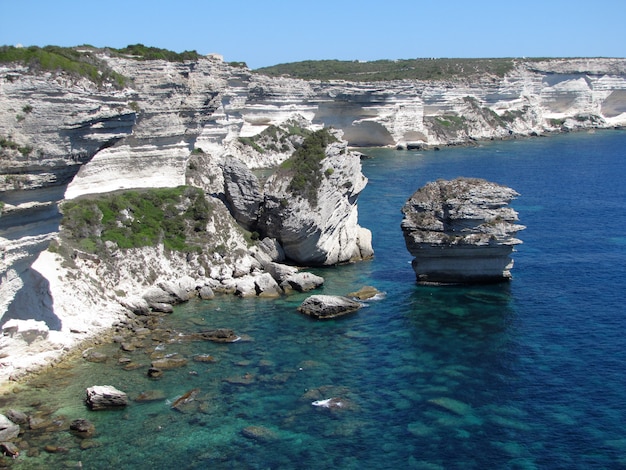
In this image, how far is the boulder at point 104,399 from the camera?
3020cm

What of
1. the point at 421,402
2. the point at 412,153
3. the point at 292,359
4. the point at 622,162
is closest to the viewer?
the point at 421,402

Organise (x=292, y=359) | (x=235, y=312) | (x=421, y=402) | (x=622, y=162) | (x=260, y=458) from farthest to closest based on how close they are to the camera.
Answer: (x=622, y=162), (x=235, y=312), (x=292, y=359), (x=421, y=402), (x=260, y=458)

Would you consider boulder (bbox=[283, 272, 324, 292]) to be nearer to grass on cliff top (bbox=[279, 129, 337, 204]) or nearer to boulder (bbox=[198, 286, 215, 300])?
boulder (bbox=[198, 286, 215, 300])

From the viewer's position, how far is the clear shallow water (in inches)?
1056

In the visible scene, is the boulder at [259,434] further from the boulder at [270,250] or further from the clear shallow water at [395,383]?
the boulder at [270,250]

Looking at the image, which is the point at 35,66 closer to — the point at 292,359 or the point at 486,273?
the point at 292,359

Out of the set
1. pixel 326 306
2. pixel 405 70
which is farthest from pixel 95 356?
pixel 405 70

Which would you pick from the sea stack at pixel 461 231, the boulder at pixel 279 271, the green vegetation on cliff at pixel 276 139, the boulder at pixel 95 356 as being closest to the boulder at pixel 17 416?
the boulder at pixel 95 356

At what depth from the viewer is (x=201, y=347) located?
3703 centimetres

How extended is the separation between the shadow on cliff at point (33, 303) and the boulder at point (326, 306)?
577 inches

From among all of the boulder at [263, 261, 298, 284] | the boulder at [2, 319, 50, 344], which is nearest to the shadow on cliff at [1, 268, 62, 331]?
the boulder at [2, 319, 50, 344]

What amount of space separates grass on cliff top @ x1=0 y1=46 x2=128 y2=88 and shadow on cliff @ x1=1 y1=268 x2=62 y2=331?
37.2 ft

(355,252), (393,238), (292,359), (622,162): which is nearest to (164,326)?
(292,359)

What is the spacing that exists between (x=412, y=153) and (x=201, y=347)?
94.2 meters
